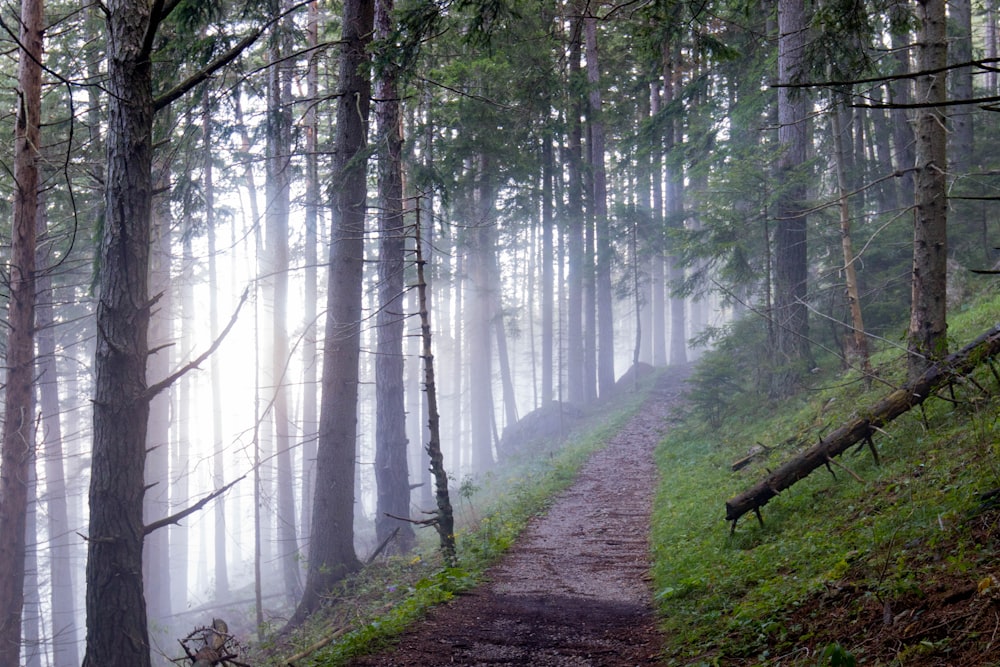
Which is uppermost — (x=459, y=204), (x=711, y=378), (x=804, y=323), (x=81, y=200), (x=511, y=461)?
(x=459, y=204)

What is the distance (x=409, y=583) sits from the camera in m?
8.77

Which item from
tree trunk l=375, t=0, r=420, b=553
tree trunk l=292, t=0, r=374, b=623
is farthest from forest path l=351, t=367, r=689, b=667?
tree trunk l=375, t=0, r=420, b=553

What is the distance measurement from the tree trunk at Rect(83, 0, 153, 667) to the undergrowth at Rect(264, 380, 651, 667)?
1690 millimetres

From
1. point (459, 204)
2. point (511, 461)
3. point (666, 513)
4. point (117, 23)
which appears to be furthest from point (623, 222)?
point (117, 23)

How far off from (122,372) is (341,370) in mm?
4706

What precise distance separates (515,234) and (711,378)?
15.9 meters

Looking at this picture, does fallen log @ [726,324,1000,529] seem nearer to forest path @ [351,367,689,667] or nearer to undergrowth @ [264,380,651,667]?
forest path @ [351,367,689,667]

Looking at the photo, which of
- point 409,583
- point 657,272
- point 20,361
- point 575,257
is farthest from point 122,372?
point 657,272

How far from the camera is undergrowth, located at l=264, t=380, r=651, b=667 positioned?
19.9 feet

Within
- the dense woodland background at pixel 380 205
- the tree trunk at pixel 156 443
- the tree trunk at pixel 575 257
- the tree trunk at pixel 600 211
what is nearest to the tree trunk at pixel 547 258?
the dense woodland background at pixel 380 205

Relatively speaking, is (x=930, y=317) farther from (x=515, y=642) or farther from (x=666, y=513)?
(x=515, y=642)

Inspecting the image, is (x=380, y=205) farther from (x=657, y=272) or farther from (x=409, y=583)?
(x=657, y=272)

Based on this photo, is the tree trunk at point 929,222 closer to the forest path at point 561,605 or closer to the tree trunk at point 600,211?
the forest path at point 561,605

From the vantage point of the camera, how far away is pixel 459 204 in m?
23.1
